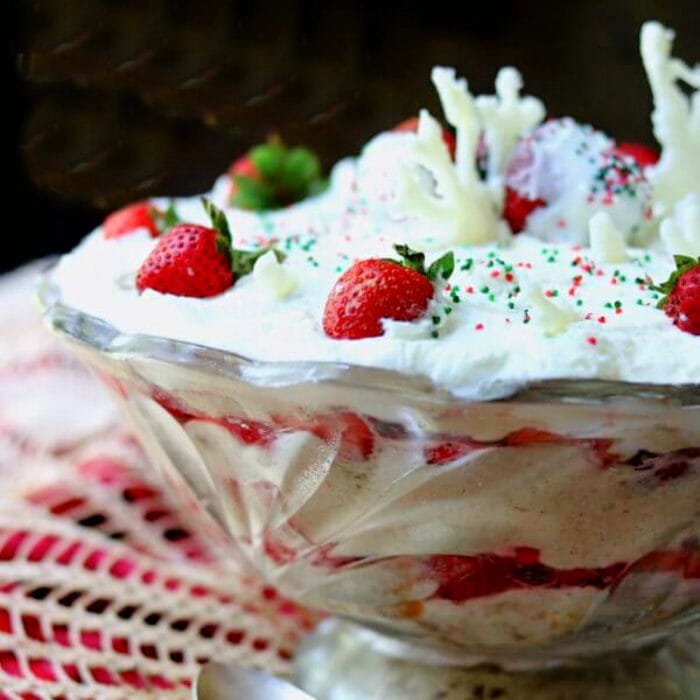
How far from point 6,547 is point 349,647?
0.47 m

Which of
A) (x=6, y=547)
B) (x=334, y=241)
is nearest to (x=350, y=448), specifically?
(x=334, y=241)

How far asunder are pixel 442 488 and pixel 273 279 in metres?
0.24

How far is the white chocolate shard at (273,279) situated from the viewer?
913 mm

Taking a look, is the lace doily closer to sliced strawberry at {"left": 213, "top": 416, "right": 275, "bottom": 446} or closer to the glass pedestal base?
the glass pedestal base

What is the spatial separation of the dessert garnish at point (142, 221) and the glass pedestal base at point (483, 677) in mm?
493

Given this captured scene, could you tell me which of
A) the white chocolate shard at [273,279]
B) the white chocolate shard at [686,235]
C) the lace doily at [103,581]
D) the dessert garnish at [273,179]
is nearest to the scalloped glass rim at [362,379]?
the white chocolate shard at [273,279]

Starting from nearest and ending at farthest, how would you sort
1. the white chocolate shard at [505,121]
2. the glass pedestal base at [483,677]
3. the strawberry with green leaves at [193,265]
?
the strawberry with green leaves at [193,265] < the glass pedestal base at [483,677] < the white chocolate shard at [505,121]

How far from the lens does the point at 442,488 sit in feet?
2.64

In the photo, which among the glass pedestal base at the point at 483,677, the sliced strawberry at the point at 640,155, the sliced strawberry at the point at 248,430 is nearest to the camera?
the sliced strawberry at the point at 248,430

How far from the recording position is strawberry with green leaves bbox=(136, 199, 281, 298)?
0.95 m

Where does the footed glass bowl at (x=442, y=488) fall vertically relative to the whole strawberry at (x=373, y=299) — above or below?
below

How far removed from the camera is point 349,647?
3.80 feet

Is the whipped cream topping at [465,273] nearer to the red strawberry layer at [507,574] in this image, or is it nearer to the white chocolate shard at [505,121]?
the white chocolate shard at [505,121]

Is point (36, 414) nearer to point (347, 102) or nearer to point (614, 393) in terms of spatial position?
point (614, 393)
